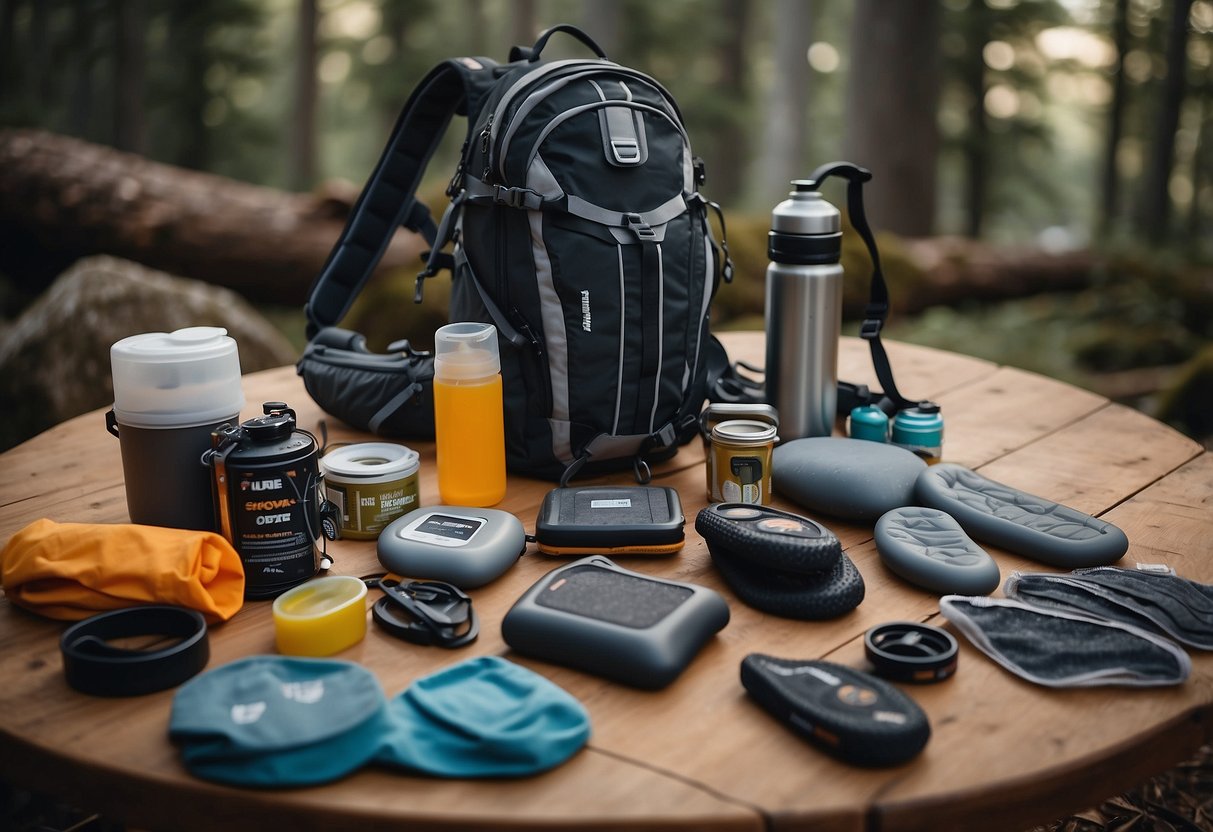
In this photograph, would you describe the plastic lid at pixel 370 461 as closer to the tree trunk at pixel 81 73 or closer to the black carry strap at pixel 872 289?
the black carry strap at pixel 872 289

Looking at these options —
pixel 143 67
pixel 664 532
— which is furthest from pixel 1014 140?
pixel 664 532

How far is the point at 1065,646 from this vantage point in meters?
1.25

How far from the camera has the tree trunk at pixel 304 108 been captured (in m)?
8.93

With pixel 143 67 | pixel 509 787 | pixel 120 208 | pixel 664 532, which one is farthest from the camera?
pixel 143 67

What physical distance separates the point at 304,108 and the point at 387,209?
732 cm

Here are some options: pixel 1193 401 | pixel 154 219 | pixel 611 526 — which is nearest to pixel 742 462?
pixel 611 526

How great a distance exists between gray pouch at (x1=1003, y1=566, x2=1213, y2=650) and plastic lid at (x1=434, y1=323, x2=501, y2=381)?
0.90 meters

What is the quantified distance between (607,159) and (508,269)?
0.28 m

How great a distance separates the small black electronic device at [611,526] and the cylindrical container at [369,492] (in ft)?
0.77

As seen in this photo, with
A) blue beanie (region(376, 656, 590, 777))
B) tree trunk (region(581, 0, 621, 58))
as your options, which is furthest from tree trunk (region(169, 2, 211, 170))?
blue beanie (region(376, 656, 590, 777))

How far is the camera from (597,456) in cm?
190

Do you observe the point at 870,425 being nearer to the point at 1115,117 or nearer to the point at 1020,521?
the point at 1020,521

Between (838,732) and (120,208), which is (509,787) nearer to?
(838,732)

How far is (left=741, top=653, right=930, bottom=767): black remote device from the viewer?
40.8 inches
